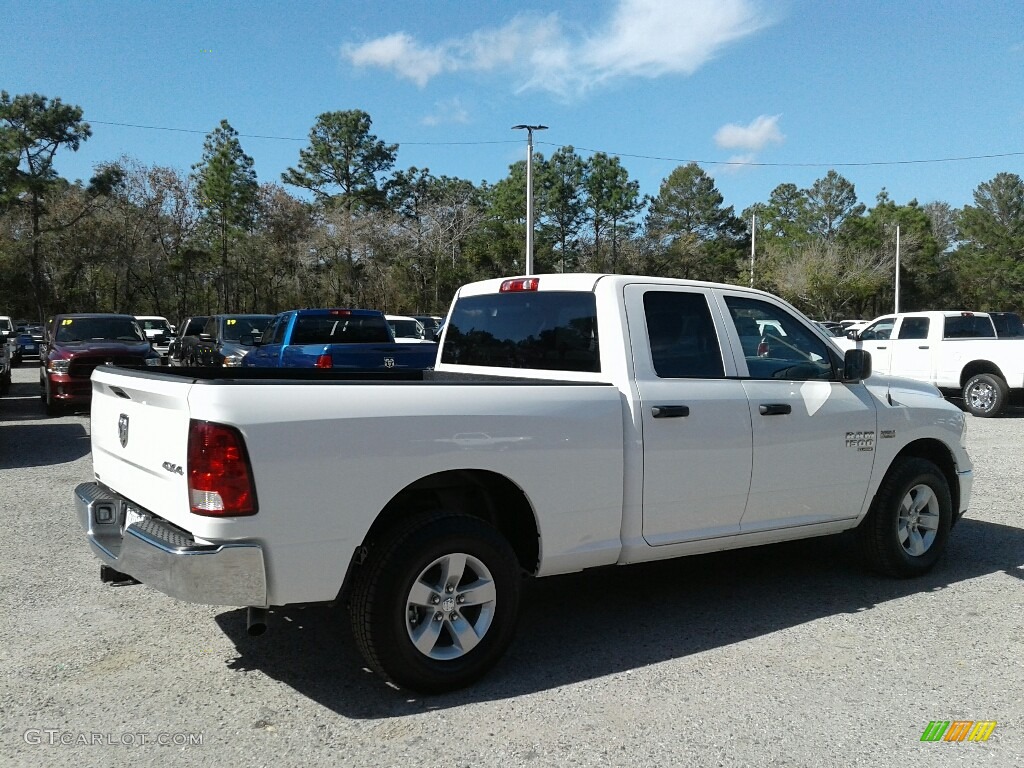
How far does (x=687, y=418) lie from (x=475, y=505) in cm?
124

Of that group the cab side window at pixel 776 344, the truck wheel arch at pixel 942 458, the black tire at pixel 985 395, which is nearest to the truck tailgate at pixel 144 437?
the cab side window at pixel 776 344

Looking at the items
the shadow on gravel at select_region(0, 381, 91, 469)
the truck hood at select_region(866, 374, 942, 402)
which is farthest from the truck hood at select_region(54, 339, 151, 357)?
the truck hood at select_region(866, 374, 942, 402)

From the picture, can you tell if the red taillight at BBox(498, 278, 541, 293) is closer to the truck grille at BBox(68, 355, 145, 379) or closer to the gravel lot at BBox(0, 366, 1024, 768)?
the gravel lot at BBox(0, 366, 1024, 768)

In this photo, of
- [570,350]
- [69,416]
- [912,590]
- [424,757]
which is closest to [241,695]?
[424,757]

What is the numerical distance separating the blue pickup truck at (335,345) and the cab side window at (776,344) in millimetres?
7325

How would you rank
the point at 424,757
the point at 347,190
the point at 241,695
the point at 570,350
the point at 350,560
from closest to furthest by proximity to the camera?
the point at 424,757, the point at 350,560, the point at 241,695, the point at 570,350, the point at 347,190

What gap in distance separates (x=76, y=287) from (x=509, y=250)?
25.9 meters

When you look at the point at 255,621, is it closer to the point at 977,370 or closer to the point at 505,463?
the point at 505,463

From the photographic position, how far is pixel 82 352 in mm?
15016

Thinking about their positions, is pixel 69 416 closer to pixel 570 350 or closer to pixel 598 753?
pixel 570 350

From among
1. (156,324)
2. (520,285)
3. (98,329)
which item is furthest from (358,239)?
(520,285)

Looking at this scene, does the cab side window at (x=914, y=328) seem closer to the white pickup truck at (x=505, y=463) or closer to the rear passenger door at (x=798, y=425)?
the white pickup truck at (x=505, y=463)

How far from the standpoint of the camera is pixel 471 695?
4.14m

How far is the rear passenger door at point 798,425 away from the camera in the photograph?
518 centimetres
